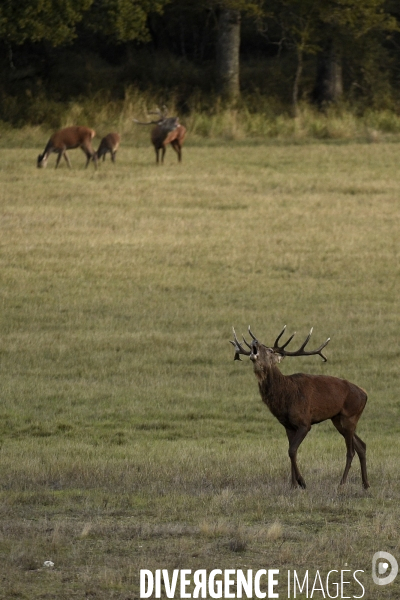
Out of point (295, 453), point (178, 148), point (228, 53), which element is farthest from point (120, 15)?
point (295, 453)

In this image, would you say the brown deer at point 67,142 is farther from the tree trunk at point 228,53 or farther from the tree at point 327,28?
the tree at point 327,28

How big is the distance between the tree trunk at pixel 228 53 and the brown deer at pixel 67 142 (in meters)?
7.26

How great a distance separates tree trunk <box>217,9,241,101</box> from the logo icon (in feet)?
86.2

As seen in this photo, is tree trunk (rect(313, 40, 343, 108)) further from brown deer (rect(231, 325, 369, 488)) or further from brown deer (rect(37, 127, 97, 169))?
brown deer (rect(231, 325, 369, 488))

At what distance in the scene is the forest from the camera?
2861cm

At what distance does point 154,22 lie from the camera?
3756 cm

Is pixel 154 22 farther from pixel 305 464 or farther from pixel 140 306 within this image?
pixel 305 464

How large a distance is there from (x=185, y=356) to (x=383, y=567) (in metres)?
7.60

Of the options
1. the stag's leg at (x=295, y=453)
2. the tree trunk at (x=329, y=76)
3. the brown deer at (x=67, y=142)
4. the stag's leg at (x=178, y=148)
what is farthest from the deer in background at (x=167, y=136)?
the stag's leg at (x=295, y=453)

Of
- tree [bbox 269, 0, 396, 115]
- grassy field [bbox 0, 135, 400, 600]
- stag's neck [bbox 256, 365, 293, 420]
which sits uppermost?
tree [bbox 269, 0, 396, 115]

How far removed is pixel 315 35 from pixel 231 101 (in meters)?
2.85

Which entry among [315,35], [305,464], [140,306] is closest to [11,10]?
[315,35]

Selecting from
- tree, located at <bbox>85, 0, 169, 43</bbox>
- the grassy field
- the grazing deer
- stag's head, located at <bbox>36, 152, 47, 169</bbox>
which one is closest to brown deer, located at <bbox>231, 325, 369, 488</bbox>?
the grassy field

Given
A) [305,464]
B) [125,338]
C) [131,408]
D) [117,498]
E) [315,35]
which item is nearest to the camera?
[117,498]
